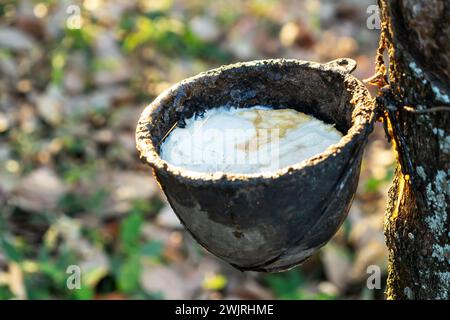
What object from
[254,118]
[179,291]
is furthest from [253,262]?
[179,291]

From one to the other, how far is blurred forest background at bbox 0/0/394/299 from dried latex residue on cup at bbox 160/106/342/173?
37.7 inches

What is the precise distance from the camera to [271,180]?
136cm

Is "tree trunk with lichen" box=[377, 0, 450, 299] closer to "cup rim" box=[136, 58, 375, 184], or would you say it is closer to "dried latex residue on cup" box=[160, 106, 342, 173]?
"cup rim" box=[136, 58, 375, 184]

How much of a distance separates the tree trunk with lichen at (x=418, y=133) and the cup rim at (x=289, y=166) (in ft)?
0.22

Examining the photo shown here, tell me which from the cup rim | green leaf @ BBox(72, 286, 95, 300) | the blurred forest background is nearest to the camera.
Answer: the cup rim

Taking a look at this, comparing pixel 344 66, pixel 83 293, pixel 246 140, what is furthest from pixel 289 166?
pixel 83 293

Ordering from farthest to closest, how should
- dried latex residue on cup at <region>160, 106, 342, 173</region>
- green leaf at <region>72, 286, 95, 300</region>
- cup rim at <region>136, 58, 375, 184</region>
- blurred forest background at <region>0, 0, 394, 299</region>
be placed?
blurred forest background at <region>0, 0, 394, 299</region>, green leaf at <region>72, 286, 95, 300</region>, dried latex residue on cup at <region>160, 106, 342, 173</region>, cup rim at <region>136, 58, 375, 184</region>

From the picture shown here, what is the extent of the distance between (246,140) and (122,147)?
5.80 ft

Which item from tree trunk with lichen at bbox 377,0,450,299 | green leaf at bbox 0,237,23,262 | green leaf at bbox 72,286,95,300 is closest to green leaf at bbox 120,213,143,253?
green leaf at bbox 72,286,95,300

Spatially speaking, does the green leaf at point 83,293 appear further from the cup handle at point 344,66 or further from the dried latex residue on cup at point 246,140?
the cup handle at point 344,66

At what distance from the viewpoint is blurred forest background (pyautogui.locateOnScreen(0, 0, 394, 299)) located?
2703 millimetres

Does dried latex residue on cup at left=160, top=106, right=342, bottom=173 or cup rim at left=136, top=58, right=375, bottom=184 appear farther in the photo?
dried latex residue on cup at left=160, top=106, right=342, bottom=173

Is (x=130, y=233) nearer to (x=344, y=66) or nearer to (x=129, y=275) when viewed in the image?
(x=129, y=275)

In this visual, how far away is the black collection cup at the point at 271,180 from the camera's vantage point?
138 cm
